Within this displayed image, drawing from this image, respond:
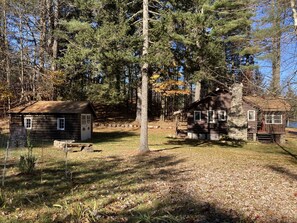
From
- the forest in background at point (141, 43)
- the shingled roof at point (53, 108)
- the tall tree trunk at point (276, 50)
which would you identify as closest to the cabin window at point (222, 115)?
the forest in background at point (141, 43)

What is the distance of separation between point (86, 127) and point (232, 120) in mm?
13798

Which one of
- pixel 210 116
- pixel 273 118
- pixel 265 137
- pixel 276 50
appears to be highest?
pixel 276 50

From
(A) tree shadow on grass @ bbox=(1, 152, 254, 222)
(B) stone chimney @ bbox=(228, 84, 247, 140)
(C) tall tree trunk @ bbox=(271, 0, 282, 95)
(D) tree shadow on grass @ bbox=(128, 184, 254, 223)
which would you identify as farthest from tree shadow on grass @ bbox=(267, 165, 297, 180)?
(B) stone chimney @ bbox=(228, 84, 247, 140)

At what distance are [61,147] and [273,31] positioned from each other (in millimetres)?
13039

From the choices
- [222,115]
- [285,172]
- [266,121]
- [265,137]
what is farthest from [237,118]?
[285,172]

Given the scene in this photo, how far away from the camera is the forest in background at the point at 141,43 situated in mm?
7156

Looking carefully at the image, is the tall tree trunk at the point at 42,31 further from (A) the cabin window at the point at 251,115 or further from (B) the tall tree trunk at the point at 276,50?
(B) the tall tree trunk at the point at 276,50

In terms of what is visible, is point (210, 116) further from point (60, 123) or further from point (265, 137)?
point (60, 123)

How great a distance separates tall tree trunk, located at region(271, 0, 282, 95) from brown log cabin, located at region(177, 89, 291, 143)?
19.3 m

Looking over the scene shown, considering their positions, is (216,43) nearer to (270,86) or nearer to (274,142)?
(270,86)

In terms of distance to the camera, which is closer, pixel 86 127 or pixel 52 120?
pixel 52 120

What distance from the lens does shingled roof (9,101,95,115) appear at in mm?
21000

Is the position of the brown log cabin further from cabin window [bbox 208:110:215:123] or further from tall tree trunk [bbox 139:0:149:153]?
tall tree trunk [bbox 139:0:149:153]

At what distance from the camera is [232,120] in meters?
26.0
